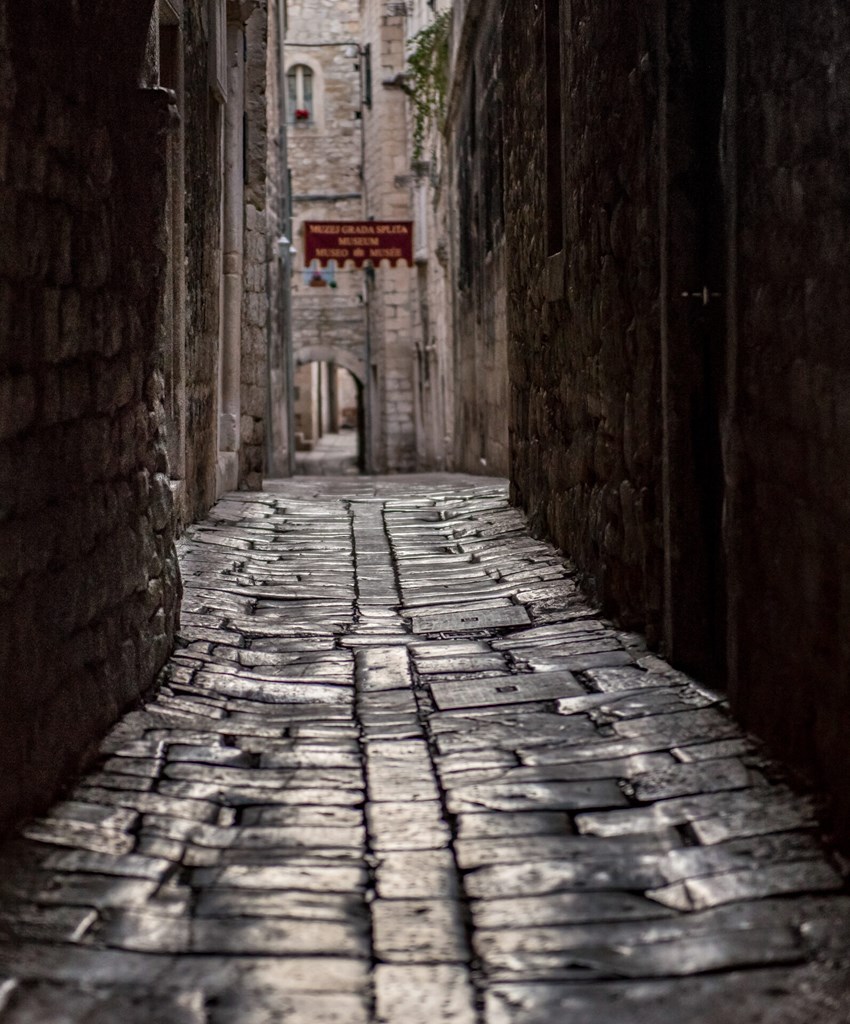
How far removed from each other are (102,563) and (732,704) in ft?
5.92

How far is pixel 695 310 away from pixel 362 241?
19126mm

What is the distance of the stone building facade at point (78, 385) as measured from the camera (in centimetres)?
312

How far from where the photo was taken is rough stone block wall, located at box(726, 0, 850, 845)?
119 inches

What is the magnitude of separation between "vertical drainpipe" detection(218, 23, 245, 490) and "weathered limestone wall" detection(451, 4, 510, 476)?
6.15 ft

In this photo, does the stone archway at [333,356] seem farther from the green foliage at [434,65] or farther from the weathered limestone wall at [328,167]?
the green foliage at [434,65]

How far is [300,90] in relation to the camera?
32281 mm

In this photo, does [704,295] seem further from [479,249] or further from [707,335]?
[479,249]

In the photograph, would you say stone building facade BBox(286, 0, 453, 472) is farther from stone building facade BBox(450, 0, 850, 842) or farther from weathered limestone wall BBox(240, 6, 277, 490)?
stone building facade BBox(450, 0, 850, 842)

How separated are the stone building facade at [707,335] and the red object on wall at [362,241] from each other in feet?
51.7

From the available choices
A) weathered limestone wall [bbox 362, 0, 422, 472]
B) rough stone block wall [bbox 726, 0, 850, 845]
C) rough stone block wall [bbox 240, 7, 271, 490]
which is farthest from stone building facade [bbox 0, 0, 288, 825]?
weathered limestone wall [bbox 362, 0, 422, 472]

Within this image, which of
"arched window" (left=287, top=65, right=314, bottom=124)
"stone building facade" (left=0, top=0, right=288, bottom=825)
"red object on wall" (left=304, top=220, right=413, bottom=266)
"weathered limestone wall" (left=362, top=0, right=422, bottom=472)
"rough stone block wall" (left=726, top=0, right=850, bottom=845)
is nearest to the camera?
"rough stone block wall" (left=726, top=0, right=850, bottom=845)

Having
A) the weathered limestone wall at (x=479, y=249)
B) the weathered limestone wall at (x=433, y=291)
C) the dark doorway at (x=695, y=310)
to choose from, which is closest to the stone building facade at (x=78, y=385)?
the dark doorway at (x=695, y=310)

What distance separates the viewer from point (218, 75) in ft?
28.6

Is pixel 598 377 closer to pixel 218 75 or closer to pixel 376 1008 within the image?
pixel 376 1008
